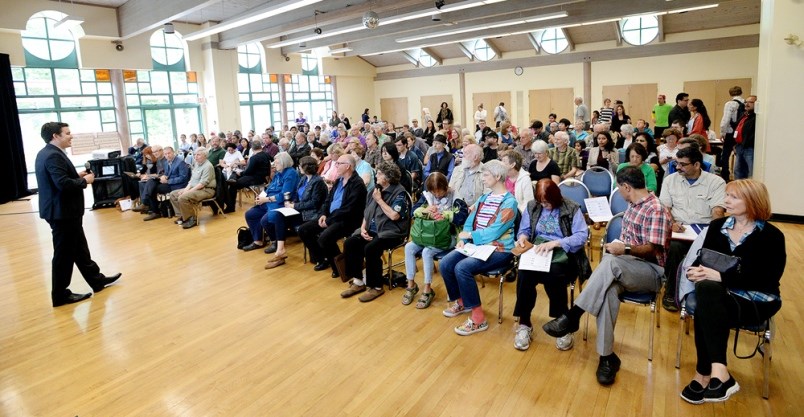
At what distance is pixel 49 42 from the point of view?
11.4 metres

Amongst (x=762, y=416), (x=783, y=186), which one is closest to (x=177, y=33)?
(x=783, y=186)

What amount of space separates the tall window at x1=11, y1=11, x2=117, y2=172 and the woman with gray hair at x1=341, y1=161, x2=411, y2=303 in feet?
34.0

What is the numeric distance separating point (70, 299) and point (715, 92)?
1509 centimetres

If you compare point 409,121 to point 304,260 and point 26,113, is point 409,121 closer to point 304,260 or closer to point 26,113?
point 26,113

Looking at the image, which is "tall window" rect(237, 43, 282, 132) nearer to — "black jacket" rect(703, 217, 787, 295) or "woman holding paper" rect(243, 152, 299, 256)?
"woman holding paper" rect(243, 152, 299, 256)

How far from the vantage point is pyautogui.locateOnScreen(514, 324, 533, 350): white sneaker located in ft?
10.6

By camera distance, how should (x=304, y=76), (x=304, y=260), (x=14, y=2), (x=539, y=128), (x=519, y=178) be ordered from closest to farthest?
(x=519, y=178), (x=304, y=260), (x=539, y=128), (x=14, y=2), (x=304, y=76)

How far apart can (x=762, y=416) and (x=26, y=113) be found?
1392cm

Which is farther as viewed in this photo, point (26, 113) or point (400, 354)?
point (26, 113)

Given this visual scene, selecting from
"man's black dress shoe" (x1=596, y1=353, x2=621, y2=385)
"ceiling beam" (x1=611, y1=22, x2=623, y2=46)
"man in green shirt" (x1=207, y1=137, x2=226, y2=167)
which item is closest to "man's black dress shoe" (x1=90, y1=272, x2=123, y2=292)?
"man in green shirt" (x1=207, y1=137, x2=226, y2=167)

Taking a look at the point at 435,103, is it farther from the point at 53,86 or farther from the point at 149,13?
the point at 53,86

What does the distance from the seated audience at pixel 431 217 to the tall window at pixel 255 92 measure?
42.4ft

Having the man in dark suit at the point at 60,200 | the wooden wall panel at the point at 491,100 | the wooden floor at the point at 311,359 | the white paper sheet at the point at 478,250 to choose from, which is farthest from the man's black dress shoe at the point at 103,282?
the wooden wall panel at the point at 491,100

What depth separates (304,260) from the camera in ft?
17.6
